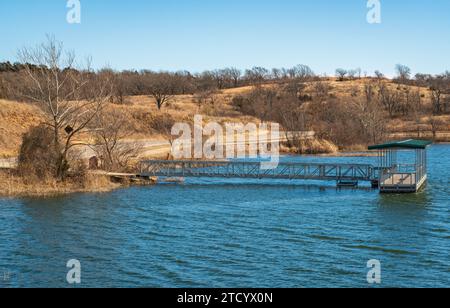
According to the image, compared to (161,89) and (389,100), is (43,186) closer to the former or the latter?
(161,89)

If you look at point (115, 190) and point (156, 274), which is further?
point (115, 190)

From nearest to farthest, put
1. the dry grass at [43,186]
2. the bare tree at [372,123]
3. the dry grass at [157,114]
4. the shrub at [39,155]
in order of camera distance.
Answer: the dry grass at [43,186]
the shrub at [39,155]
the dry grass at [157,114]
the bare tree at [372,123]

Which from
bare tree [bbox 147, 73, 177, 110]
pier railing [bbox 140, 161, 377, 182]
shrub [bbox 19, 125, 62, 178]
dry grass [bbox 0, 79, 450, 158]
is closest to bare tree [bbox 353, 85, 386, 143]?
dry grass [bbox 0, 79, 450, 158]

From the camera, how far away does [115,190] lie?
3853cm

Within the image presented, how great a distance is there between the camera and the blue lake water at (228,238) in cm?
1953

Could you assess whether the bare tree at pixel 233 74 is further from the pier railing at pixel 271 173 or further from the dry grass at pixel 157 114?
the pier railing at pixel 271 173

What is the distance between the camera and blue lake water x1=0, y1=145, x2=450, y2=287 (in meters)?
19.5

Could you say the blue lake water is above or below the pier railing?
below

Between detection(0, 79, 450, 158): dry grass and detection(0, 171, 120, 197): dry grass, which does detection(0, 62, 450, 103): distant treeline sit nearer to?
detection(0, 79, 450, 158): dry grass

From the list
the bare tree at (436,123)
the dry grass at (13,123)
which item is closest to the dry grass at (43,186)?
the dry grass at (13,123)
